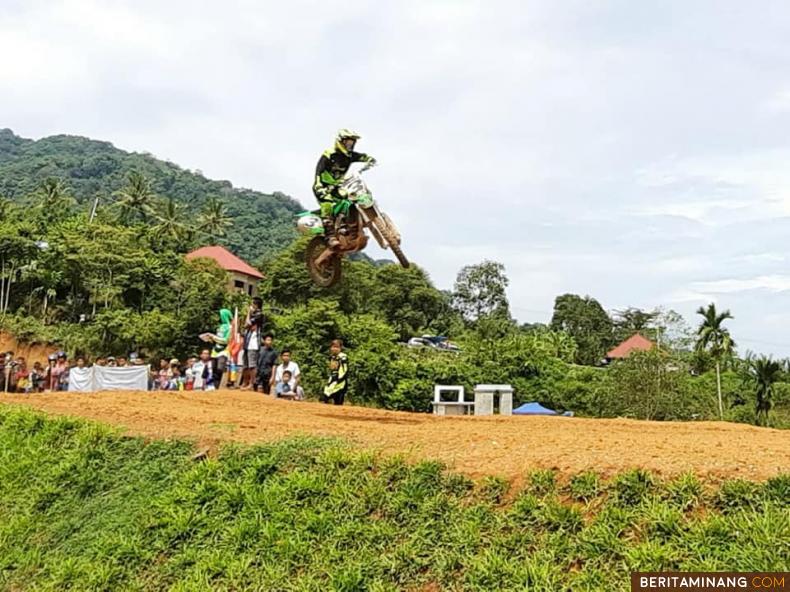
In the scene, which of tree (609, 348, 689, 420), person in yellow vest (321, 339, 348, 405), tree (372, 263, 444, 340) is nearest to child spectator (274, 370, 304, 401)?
person in yellow vest (321, 339, 348, 405)

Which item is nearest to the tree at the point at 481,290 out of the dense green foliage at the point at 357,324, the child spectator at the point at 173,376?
the dense green foliage at the point at 357,324

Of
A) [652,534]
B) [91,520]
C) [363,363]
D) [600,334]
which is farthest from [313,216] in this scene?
[600,334]

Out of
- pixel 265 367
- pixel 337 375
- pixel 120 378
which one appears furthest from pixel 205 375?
pixel 337 375

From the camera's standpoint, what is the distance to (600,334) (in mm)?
76938

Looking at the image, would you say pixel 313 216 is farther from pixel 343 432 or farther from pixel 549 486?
pixel 549 486

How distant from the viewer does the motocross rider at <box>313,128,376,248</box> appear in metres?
11.9

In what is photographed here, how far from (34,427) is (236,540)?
206 inches

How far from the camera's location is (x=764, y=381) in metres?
47.7

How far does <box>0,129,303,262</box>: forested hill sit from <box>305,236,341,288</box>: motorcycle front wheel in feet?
293

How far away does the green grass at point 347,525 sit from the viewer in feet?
17.2

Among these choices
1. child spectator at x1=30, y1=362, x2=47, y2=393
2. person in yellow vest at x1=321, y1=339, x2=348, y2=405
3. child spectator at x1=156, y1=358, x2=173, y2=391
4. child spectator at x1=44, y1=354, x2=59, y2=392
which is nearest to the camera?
person in yellow vest at x1=321, y1=339, x2=348, y2=405

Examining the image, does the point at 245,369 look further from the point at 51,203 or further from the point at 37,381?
the point at 51,203

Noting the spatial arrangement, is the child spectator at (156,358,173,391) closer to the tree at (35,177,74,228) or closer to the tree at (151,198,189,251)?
the tree at (35,177,74,228)

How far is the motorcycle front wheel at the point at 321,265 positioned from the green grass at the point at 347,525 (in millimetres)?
4663
